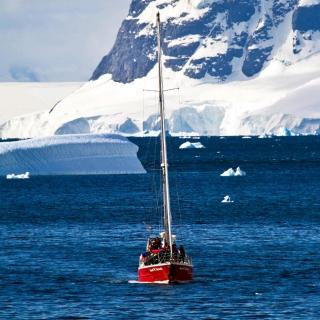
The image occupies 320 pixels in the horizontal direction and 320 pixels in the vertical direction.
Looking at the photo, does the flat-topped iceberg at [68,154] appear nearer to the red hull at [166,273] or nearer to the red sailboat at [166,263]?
the red sailboat at [166,263]

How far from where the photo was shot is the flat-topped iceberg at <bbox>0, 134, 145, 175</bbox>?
411ft

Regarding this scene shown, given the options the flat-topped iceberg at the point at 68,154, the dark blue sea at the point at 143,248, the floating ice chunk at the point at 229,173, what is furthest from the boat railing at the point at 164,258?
the floating ice chunk at the point at 229,173

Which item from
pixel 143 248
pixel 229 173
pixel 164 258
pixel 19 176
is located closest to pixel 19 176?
pixel 19 176

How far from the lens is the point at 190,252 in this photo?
70750 mm

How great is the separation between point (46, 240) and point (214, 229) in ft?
36.6

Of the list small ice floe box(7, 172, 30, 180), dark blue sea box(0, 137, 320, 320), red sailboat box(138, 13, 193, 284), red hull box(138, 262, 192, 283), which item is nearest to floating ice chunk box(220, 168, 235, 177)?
dark blue sea box(0, 137, 320, 320)

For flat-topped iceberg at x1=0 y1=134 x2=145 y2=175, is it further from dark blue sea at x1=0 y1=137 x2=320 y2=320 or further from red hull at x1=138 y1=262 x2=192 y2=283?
red hull at x1=138 y1=262 x2=192 y2=283

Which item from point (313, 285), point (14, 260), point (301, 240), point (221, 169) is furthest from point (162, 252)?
point (221, 169)

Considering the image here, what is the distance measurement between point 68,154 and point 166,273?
70.3m

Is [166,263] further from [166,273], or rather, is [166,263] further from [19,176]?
[19,176]

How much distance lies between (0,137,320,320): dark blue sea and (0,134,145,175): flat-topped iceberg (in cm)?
180

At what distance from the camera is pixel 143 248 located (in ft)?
238

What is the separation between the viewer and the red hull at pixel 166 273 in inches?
2276

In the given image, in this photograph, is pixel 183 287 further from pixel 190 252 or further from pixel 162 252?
pixel 190 252
